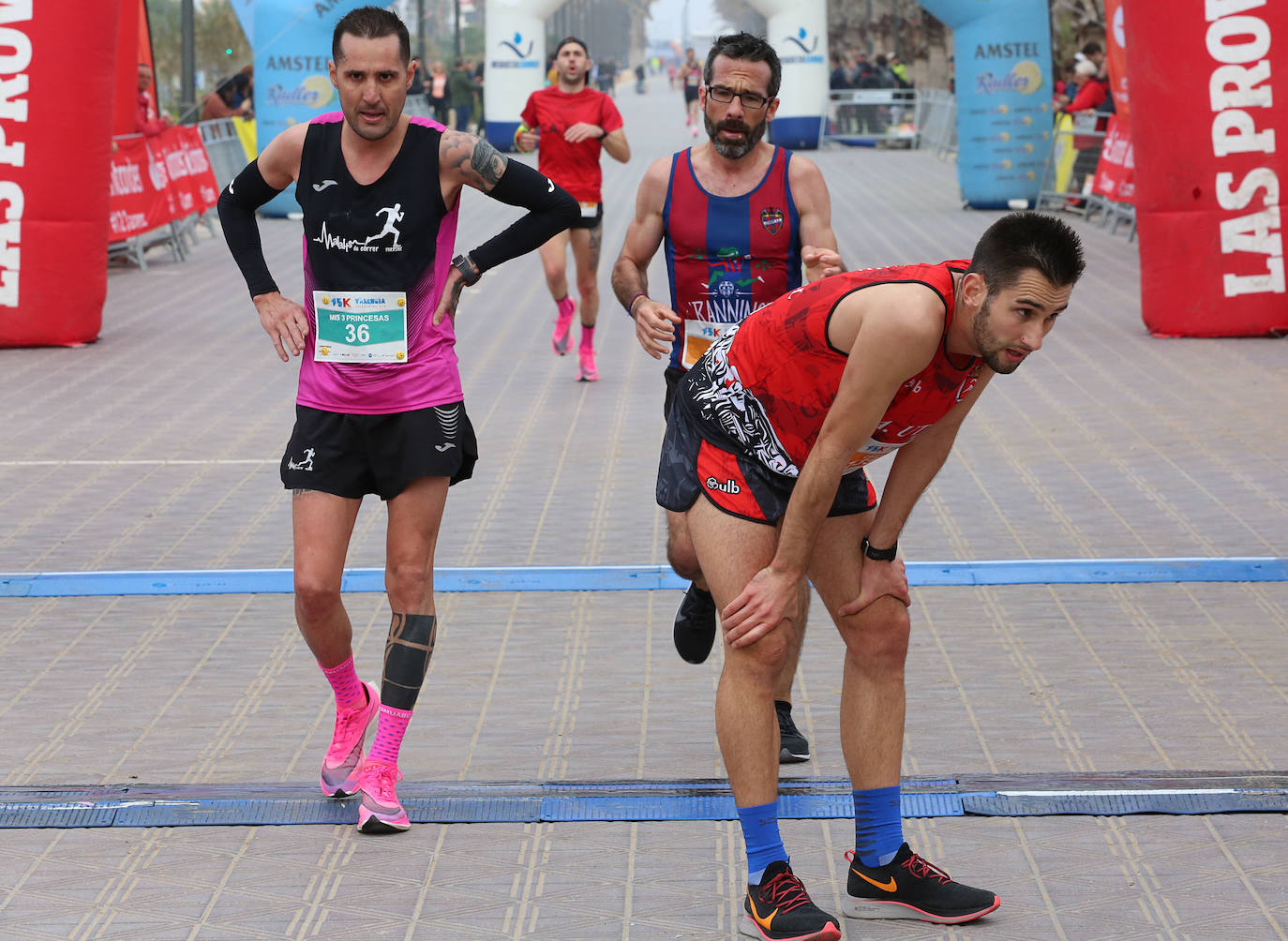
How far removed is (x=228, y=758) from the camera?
14.4 ft

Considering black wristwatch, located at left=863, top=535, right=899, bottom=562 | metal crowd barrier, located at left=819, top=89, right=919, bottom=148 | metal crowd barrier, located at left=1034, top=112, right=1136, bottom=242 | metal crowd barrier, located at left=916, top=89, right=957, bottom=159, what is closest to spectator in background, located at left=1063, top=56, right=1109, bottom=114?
metal crowd barrier, located at left=1034, top=112, right=1136, bottom=242

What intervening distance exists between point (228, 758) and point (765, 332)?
195 cm

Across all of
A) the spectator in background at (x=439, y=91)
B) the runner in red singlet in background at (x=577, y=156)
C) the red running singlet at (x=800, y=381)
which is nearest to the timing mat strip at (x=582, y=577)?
the red running singlet at (x=800, y=381)

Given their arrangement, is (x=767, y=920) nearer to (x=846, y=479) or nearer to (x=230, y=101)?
(x=846, y=479)

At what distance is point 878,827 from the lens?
3.52 metres

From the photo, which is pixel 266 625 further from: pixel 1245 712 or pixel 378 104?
pixel 1245 712

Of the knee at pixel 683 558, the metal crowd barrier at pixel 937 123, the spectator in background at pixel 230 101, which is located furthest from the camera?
the metal crowd barrier at pixel 937 123

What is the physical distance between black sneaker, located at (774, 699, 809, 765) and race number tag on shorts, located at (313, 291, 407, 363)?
4.57 feet

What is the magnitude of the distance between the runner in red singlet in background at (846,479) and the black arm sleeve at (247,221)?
1218mm

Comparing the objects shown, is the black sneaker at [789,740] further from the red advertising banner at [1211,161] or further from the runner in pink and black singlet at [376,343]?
the red advertising banner at [1211,161]

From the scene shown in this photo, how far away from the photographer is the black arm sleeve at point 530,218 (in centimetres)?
420

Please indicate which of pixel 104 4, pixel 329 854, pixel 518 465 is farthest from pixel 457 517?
pixel 104 4

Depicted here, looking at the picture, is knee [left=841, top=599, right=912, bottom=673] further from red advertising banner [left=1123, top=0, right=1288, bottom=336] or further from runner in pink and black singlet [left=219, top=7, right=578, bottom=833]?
red advertising banner [left=1123, top=0, right=1288, bottom=336]

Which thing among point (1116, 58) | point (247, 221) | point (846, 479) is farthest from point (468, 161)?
point (1116, 58)
